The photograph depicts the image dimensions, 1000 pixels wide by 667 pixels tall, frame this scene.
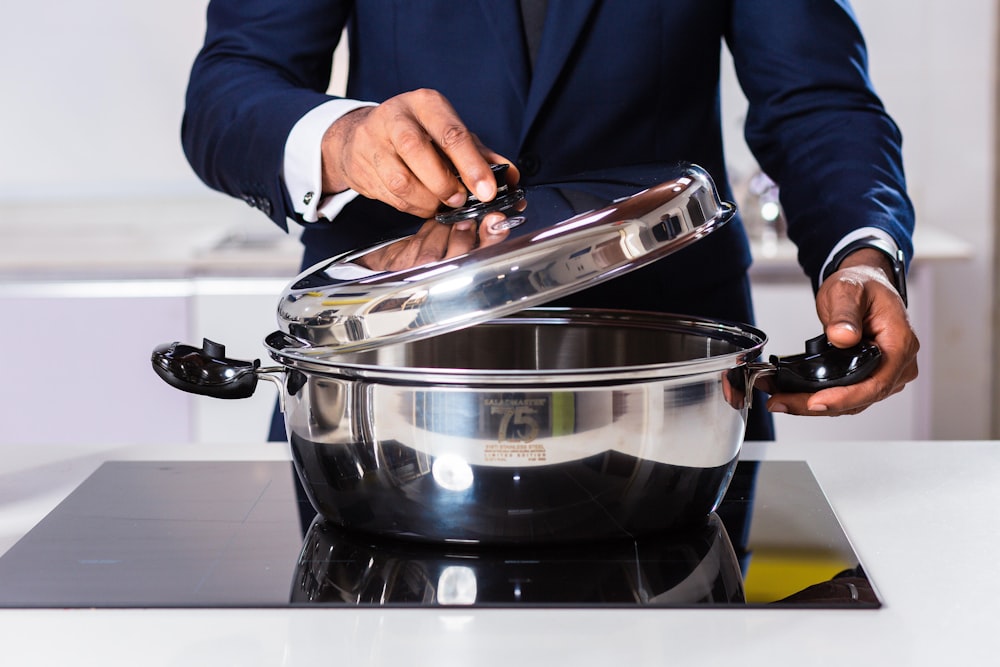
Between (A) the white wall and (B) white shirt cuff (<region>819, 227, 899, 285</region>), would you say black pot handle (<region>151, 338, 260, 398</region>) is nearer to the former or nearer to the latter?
(B) white shirt cuff (<region>819, 227, 899, 285</region>)

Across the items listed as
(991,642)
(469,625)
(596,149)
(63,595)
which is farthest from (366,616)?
(596,149)

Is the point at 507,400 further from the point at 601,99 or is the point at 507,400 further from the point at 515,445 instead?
the point at 601,99

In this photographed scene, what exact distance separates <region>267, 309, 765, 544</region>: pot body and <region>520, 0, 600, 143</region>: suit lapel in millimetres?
441

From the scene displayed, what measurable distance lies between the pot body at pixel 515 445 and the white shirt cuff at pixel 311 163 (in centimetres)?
22

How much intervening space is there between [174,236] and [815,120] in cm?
183

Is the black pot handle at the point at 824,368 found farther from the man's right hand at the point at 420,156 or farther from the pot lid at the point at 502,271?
the man's right hand at the point at 420,156

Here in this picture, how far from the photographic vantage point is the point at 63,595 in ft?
2.05

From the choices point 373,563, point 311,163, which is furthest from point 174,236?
point 373,563

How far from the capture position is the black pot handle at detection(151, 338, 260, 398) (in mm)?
727

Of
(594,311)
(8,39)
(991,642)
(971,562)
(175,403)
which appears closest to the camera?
(991,642)

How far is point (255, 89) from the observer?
1028 millimetres

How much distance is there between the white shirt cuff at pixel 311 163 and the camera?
2.88 feet

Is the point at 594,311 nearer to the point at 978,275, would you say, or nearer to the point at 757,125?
the point at 757,125

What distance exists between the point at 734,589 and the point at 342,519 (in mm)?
243
